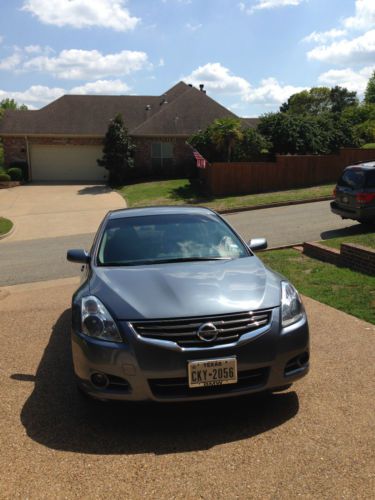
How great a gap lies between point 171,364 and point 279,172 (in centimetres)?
2223

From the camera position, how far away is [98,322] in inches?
151

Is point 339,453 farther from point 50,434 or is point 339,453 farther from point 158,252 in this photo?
point 158,252

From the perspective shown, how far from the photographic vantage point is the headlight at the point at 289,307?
3965mm

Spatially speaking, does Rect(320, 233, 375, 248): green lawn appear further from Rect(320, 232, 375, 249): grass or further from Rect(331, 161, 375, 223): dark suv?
Rect(331, 161, 375, 223): dark suv

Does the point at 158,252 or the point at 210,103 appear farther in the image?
the point at 210,103

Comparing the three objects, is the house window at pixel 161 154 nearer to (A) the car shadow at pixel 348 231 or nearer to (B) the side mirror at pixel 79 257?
(A) the car shadow at pixel 348 231

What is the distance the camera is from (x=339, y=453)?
344cm

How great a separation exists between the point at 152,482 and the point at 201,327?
1.06 metres

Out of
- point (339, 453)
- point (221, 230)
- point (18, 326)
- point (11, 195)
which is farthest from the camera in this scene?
point (11, 195)

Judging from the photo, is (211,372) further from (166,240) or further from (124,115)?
(124,115)

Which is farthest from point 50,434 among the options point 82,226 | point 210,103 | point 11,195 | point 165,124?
point 210,103

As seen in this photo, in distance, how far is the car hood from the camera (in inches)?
148

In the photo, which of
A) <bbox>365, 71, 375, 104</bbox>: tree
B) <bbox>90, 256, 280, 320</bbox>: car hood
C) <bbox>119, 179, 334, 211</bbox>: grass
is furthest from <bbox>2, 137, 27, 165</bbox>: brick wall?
<bbox>365, 71, 375, 104</bbox>: tree

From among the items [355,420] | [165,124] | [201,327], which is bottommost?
[355,420]
